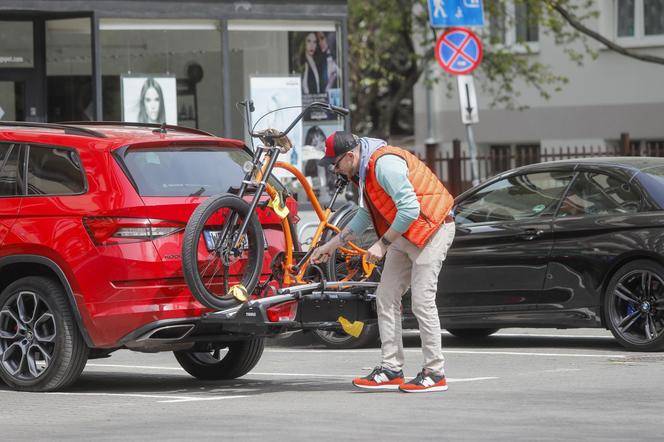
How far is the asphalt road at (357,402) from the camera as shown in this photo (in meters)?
8.09

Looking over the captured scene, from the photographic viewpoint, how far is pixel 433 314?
9.81 meters

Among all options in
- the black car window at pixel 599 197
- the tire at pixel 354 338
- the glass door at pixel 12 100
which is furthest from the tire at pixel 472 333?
the glass door at pixel 12 100

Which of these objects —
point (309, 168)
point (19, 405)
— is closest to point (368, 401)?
point (19, 405)

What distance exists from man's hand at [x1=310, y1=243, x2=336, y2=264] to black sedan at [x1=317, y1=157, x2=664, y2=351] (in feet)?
9.26

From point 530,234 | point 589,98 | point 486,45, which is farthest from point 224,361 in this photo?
point 486,45

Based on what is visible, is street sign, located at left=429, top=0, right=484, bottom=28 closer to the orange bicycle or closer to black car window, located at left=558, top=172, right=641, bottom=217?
Answer: black car window, located at left=558, top=172, right=641, bottom=217

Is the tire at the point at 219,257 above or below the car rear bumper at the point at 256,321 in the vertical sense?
above

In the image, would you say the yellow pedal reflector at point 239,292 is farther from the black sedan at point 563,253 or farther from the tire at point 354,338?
the black sedan at point 563,253

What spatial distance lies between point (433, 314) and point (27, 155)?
9.61ft

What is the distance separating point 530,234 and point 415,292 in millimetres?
2836

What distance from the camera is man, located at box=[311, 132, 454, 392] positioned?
9.59 m

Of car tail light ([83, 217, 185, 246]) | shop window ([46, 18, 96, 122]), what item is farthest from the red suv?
shop window ([46, 18, 96, 122])

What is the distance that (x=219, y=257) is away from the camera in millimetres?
9844

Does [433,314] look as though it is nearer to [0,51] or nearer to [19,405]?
[19,405]
